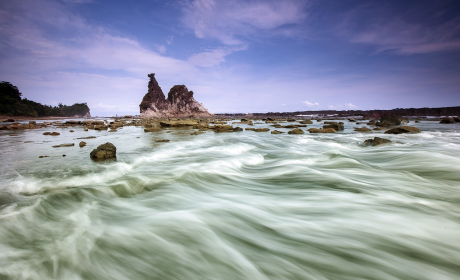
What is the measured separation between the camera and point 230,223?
237 centimetres

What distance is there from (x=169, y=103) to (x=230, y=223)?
7606 cm

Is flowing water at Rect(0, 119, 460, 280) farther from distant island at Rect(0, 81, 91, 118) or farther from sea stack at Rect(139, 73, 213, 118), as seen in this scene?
sea stack at Rect(139, 73, 213, 118)

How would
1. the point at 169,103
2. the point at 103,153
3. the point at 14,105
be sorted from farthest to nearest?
the point at 169,103 < the point at 14,105 < the point at 103,153

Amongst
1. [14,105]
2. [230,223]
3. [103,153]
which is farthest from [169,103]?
[230,223]

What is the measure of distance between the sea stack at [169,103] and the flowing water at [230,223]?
69717mm

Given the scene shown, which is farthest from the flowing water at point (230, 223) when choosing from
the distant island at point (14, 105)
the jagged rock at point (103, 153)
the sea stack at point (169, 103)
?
the sea stack at point (169, 103)

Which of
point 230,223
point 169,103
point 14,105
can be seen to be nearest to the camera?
point 230,223

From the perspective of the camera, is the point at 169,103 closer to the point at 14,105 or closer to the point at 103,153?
the point at 14,105

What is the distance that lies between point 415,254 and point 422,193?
1.98 m

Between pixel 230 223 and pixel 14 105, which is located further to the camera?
pixel 14 105

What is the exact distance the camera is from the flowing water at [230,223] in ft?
5.24

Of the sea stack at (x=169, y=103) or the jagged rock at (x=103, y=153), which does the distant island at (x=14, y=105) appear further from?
the jagged rock at (x=103, y=153)

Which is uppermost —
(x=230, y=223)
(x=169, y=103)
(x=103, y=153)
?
(x=169, y=103)

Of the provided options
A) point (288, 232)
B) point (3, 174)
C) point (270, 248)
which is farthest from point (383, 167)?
point (3, 174)
